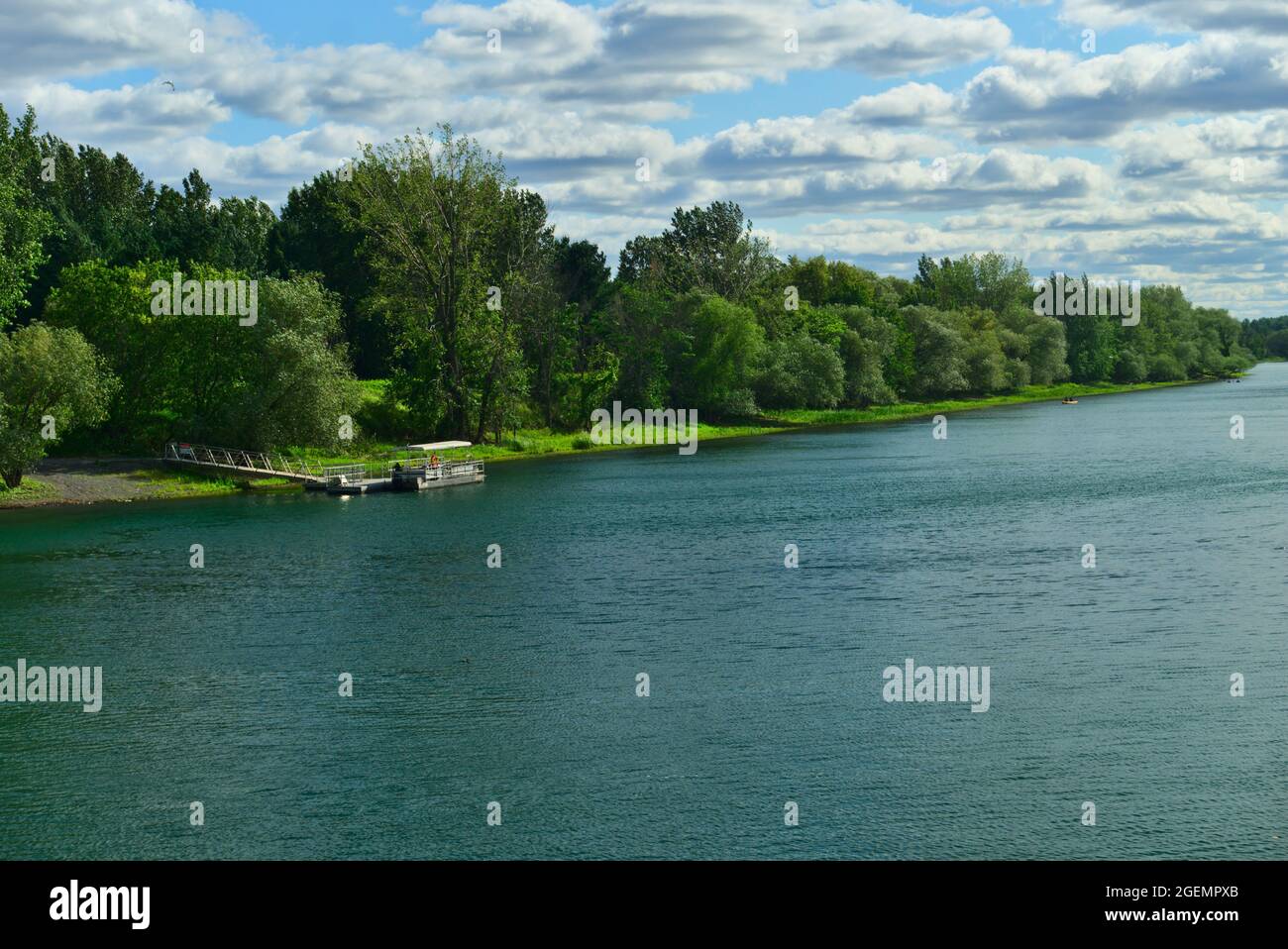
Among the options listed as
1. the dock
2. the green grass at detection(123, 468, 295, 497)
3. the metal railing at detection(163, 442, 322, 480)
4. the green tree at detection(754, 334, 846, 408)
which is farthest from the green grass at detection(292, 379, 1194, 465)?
the green grass at detection(123, 468, 295, 497)

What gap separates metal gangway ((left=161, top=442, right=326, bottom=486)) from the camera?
9406cm

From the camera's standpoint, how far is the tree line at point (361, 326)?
93.4m

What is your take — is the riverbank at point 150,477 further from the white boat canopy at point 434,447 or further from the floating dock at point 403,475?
the white boat canopy at point 434,447

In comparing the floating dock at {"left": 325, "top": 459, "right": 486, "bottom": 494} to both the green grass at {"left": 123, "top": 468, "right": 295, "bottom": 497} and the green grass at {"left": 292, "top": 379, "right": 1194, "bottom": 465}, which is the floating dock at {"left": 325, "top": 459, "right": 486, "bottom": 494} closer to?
the green grass at {"left": 123, "top": 468, "right": 295, "bottom": 497}

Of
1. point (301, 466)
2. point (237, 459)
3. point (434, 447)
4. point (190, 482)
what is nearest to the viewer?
point (190, 482)

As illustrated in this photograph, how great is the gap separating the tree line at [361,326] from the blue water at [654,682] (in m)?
17.5

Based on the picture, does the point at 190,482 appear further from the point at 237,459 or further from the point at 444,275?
the point at 444,275

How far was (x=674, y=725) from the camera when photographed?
117 ft

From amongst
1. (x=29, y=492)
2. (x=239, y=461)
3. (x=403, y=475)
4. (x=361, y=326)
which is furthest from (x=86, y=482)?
(x=361, y=326)

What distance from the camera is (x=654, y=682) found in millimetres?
39969

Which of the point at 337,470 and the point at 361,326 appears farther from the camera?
the point at 361,326

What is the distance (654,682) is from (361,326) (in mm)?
99631
